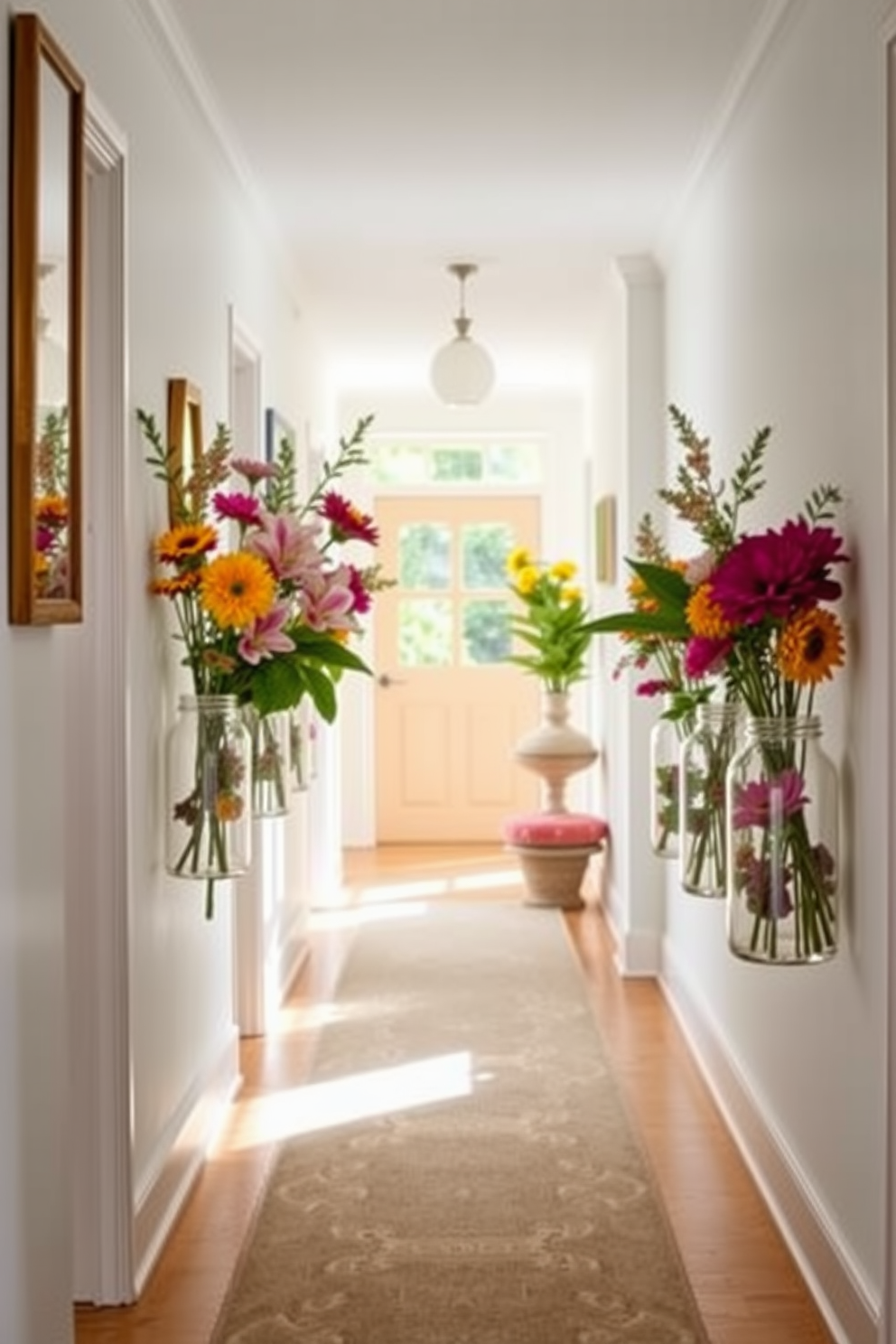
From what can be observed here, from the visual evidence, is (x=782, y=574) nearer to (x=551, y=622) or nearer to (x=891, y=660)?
(x=891, y=660)

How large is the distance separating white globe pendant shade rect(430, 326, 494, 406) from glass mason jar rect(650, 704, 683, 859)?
230cm

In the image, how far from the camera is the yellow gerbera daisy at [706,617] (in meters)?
3.37

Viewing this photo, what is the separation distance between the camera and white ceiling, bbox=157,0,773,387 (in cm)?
382

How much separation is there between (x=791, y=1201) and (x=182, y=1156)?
1.32 metres

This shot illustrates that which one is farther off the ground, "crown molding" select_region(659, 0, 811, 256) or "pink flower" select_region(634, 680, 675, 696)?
"crown molding" select_region(659, 0, 811, 256)

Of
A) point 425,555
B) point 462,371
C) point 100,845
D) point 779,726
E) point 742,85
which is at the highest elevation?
point 742,85

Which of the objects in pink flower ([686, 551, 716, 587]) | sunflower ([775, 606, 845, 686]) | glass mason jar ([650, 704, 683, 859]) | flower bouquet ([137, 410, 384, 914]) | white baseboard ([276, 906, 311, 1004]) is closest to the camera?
sunflower ([775, 606, 845, 686])

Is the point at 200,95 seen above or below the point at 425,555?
above

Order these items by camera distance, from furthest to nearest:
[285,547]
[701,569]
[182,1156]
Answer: [182,1156] < [285,547] < [701,569]

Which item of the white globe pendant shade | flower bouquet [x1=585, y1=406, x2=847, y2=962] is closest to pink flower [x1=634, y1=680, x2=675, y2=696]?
flower bouquet [x1=585, y1=406, x2=847, y2=962]

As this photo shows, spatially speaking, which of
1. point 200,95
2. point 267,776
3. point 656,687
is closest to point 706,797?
point 656,687

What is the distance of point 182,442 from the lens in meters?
4.03

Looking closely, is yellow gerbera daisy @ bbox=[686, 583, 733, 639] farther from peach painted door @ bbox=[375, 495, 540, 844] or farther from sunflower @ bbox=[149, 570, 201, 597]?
peach painted door @ bbox=[375, 495, 540, 844]

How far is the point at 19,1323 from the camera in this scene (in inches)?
99.6
